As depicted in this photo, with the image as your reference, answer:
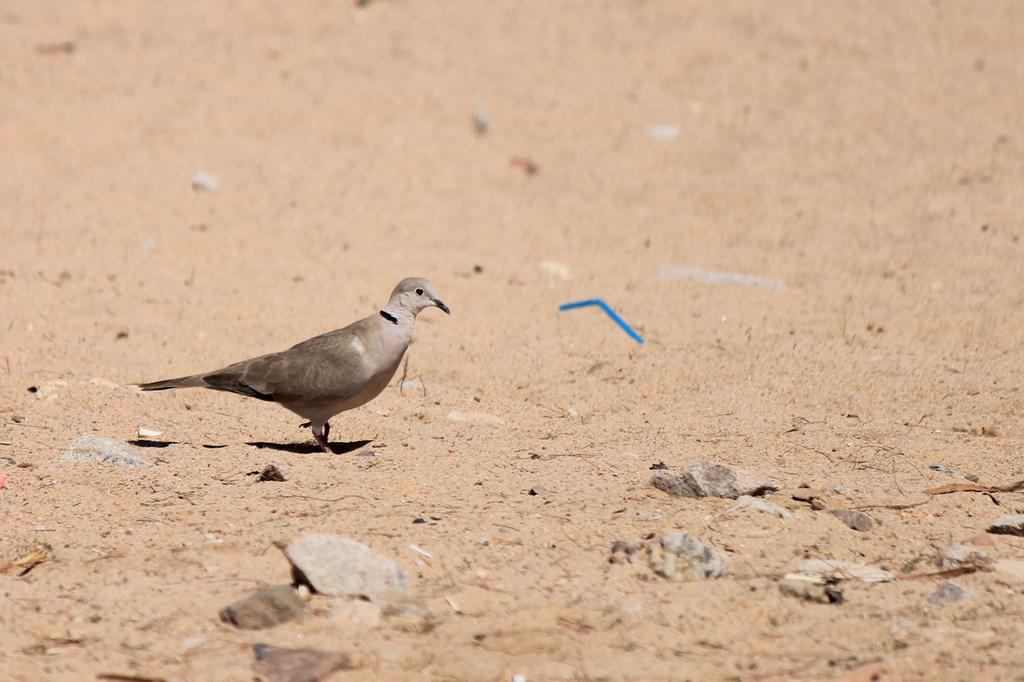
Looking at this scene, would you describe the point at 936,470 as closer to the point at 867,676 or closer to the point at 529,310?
the point at 867,676

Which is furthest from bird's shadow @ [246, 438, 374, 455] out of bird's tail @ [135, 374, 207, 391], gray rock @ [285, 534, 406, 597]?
gray rock @ [285, 534, 406, 597]

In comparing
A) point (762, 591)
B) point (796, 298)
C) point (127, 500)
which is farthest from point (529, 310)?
point (762, 591)

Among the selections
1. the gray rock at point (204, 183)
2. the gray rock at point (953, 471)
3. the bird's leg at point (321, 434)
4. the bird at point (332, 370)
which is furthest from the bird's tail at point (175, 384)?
the gray rock at point (204, 183)

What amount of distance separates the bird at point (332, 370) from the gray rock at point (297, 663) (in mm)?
2105

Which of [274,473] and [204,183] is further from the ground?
[204,183]

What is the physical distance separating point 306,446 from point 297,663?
2.38 m

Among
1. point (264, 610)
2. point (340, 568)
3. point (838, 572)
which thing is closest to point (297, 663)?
point (264, 610)

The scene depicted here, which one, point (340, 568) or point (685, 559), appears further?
point (685, 559)

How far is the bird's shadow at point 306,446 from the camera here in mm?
5527

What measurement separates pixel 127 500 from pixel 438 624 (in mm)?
1534

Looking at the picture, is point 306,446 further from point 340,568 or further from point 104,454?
point 340,568

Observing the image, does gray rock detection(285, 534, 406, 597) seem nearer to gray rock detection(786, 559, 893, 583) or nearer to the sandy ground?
the sandy ground

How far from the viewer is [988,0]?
462 inches

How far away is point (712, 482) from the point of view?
4641 millimetres
